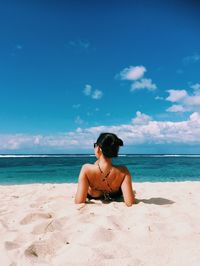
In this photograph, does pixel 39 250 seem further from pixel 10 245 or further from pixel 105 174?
pixel 105 174

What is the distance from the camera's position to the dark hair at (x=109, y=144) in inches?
207

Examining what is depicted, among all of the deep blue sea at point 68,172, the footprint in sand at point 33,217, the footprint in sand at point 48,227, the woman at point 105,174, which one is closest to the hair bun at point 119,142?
the woman at point 105,174

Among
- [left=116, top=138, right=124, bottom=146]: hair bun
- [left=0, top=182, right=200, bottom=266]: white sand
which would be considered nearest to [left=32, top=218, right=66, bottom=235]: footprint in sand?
[left=0, top=182, right=200, bottom=266]: white sand

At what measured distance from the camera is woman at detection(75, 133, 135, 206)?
530 centimetres

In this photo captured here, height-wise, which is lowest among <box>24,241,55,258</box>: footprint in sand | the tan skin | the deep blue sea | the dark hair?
the deep blue sea

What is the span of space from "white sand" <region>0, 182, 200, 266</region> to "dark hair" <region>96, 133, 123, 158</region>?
950mm

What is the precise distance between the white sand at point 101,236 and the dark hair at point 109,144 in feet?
3.12

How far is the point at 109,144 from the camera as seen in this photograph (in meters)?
5.29

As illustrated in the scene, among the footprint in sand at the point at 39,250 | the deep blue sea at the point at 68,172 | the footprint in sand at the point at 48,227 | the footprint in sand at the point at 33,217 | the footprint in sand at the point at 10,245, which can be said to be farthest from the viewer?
the deep blue sea at the point at 68,172

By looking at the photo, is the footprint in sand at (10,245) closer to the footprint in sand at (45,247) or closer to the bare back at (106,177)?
the footprint in sand at (45,247)

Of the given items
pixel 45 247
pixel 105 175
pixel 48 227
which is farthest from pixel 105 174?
pixel 45 247

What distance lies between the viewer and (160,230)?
3.74m

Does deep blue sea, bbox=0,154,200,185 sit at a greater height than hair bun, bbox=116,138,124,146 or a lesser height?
lesser

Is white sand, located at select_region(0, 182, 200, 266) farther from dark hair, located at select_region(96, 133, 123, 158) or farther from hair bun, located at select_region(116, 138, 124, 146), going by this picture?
hair bun, located at select_region(116, 138, 124, 146)
